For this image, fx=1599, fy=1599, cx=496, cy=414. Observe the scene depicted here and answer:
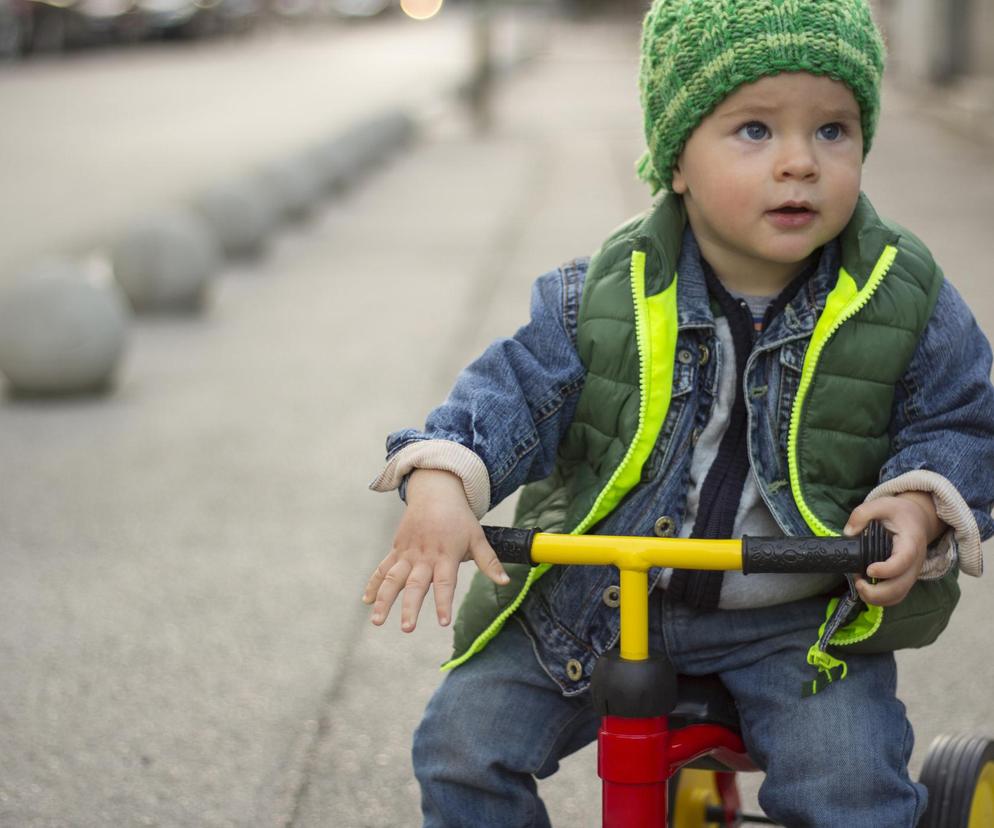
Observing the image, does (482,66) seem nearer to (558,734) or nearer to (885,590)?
(558,734)

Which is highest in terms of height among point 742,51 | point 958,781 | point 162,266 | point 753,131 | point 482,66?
point 482,66

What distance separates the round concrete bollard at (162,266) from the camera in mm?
7988

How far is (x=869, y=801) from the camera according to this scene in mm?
2115

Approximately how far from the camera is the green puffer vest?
225 centimetres

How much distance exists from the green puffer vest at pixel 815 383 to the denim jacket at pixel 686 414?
0.08ft

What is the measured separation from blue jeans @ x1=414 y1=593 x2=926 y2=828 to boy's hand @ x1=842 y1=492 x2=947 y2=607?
18 cm

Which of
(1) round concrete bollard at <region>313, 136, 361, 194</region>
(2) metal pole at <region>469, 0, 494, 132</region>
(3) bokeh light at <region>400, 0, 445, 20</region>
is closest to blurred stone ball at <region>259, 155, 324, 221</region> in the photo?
(1) round concrete bollard at <region>313, 136, 361, 194</region>

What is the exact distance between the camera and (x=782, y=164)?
2146 millimetres

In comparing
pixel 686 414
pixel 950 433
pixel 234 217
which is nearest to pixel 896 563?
pixel 950 433

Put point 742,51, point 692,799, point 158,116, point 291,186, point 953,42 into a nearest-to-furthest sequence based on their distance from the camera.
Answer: point 742,51, point 692,799, point 291,186, point 953,42, point 158,116

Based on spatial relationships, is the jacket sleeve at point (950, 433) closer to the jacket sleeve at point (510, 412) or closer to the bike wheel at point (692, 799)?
the jacket sleeve at point (510, 412)

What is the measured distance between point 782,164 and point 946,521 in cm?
52

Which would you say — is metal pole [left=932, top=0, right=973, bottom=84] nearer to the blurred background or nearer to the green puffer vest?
the blurred background

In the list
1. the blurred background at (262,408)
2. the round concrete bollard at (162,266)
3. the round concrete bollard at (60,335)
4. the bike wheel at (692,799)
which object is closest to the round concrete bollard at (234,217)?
the blurred background at (262,408)
